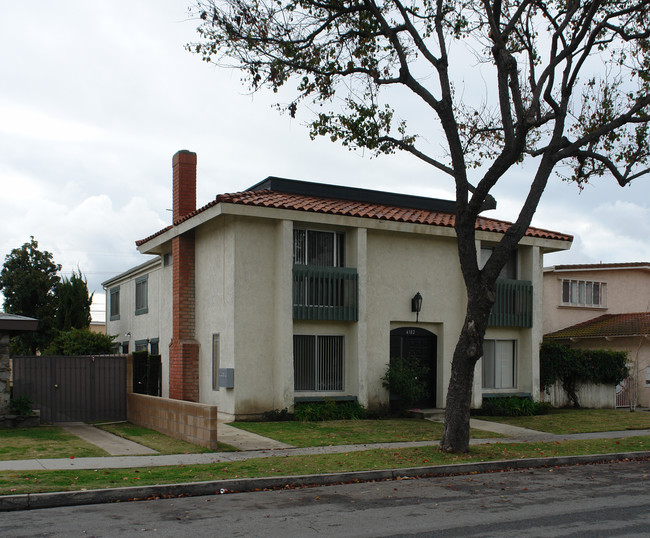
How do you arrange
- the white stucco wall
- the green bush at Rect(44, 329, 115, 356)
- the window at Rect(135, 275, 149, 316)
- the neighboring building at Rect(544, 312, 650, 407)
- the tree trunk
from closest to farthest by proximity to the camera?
the tree trunk → the white stucco wall → the neighboring building at Rect(544, 312, 650, 407) → the green bush at Rect(44, 329, 115, 356) → the window at Rect(135, 275, 149, 316)

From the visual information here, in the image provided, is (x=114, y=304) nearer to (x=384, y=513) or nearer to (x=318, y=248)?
(x=318, y=248)

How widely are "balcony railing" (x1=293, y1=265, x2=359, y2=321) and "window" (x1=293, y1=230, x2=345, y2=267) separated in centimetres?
55

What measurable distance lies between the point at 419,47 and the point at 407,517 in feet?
30.4

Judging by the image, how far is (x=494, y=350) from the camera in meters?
22.7

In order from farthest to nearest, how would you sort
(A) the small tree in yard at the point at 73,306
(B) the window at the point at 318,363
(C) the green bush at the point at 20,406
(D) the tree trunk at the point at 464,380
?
(A) the small tree in yard at the point at 73,306, (B) the window at the point at 318,363, (C) the green bush at the point at 20,406, (D) the tree trunk at the point at 464,380

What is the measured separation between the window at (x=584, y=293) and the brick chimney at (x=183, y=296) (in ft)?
52.2

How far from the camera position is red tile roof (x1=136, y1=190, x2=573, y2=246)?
61.6 feet

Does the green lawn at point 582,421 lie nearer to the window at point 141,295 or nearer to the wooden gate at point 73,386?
the wooden gate at point 73,386

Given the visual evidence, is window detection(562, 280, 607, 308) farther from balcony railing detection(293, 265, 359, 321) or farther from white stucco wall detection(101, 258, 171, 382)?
white stucco wall detection(101, 258, 171, 382)

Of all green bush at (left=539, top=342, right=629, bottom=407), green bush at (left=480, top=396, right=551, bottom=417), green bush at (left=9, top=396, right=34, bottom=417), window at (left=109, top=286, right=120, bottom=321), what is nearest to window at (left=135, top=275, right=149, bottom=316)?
window at (left=109, top=286, right=120, bottom=321)

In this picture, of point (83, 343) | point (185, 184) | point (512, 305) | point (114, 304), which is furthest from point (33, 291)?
point (512, 305)

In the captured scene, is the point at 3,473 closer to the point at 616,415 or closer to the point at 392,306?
the point at 392,306

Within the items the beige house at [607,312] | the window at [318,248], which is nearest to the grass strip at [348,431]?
the window at [318,248]

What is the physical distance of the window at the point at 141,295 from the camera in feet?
89.4
